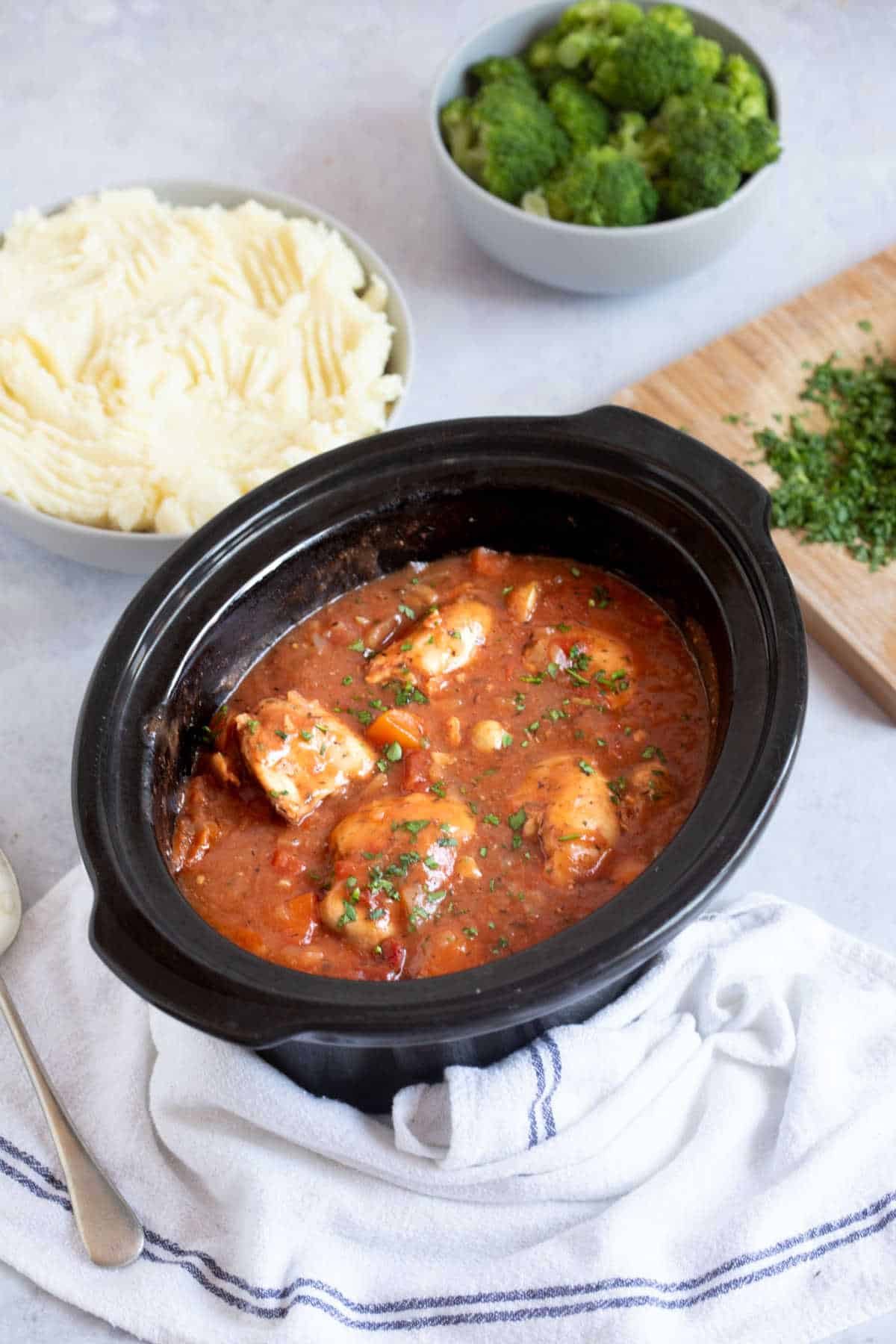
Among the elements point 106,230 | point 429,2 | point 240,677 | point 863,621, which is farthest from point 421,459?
point 429,2

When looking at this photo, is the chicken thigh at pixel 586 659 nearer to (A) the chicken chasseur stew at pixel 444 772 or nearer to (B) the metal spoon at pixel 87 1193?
(A) the chicken chasseur stew at pixel 444 772

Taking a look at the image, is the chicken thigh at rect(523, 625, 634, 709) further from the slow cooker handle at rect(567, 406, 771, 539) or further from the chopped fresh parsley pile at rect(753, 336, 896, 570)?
the chopped fresh parsley pile at rect(753, 336, 896, 570)

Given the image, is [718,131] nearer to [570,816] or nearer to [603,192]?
[603,192]

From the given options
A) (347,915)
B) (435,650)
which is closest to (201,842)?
(347,915)

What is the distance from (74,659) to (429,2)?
3.14 meters

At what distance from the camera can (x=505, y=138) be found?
435 cm

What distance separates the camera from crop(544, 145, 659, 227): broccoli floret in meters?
4.28

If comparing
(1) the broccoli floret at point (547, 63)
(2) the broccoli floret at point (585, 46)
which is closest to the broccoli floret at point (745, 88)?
(2) the broccoli floret at point (585, 46)

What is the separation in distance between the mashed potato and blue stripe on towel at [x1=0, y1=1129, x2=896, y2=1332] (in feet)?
6.11

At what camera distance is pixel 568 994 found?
2.39 m

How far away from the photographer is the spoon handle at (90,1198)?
2930 millimetres

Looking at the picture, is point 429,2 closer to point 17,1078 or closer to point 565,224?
point 565,224

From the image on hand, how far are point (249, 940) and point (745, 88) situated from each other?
3150 millimetres

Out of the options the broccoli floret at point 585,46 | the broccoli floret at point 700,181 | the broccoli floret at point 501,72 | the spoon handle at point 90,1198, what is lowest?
the spoon handle at point 90,1198
